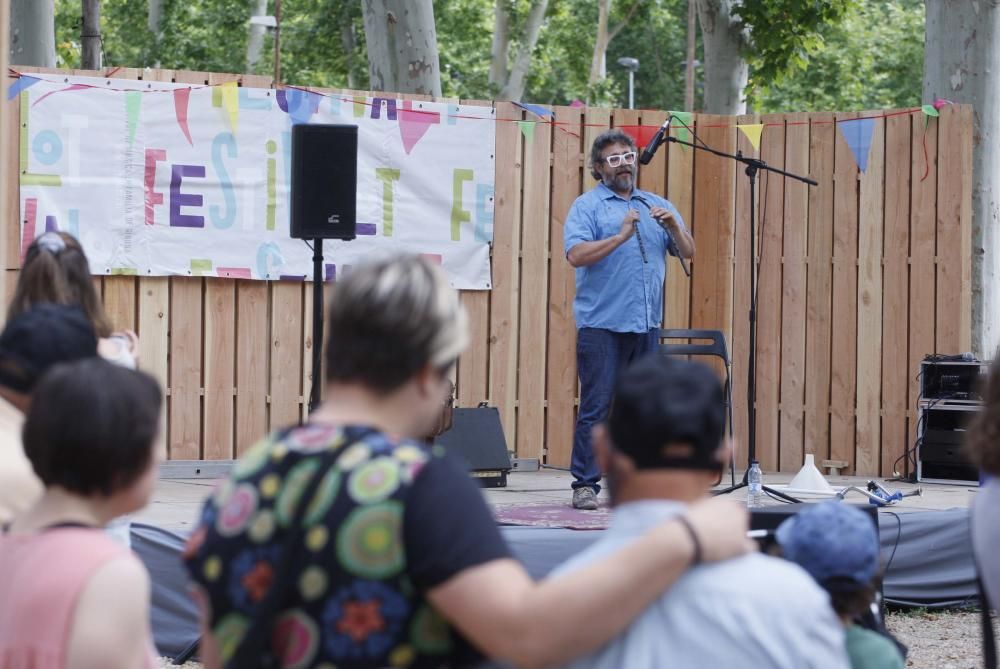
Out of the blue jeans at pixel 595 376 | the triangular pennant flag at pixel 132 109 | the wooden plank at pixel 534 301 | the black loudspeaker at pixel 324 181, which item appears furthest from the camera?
the wooden plank at pixel 534 301

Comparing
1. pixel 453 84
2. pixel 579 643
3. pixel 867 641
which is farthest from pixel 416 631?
pixel 453 84

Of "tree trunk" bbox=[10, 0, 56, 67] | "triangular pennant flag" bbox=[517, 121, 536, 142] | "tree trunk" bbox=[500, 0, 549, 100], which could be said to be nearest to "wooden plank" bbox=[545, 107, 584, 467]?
"triangular pennant flag" bbox=[517, 121, 536, 142]

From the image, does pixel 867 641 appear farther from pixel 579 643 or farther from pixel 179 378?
pixel 179 378

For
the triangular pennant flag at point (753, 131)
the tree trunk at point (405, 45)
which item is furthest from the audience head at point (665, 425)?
the tree trunk at point (405, 45)

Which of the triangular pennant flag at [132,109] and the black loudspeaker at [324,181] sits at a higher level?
the triangular pennant flag at [132,109]

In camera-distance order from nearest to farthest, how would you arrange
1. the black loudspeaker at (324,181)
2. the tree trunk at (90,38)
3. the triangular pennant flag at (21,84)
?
1. the black loudspeaker at (324,181)
2. the triangular pennant flag at (21,84)
3. the tree trunk at (90,38)

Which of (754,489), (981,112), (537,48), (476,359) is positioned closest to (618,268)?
(754,489)

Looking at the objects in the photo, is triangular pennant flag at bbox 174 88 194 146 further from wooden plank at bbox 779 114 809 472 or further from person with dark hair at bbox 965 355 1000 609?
person with dark hair at bbox 965 355 1000 609

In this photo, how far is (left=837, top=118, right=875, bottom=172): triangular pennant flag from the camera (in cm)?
834

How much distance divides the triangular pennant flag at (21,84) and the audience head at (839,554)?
6479 millimetres

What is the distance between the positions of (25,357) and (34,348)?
24 millimetres

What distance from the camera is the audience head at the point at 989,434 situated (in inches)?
93.0

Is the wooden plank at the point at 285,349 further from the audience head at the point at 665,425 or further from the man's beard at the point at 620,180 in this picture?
the audience head at the point at 665,425

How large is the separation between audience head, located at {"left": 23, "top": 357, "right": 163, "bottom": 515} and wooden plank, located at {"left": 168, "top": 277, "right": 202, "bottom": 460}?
6130 mm
